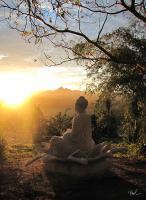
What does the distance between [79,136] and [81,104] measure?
1.06 m

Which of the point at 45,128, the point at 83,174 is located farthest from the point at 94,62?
the point at 45,128

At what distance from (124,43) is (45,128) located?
11.2 m

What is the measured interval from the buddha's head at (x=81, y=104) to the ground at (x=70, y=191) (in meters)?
2.41

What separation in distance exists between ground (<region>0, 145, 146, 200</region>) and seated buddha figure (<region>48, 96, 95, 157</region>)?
3.85 feet

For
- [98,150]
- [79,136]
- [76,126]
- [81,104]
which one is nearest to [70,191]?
[98,150]

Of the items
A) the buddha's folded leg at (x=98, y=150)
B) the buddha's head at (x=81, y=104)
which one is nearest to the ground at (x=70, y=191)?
the buddha's folded leg at (x=98, y=150)

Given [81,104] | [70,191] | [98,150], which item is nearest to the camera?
[70,191]

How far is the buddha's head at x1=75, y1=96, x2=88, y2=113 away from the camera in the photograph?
49.8ft

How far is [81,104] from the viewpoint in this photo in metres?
15.2

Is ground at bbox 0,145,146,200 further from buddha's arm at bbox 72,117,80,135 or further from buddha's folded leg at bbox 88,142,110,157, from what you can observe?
buddha's arm at bbox 72,117,80,135

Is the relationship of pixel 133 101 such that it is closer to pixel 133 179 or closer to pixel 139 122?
pixel 139 122

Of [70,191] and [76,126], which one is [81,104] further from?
[70,191]

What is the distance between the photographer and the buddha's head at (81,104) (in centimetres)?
1517
